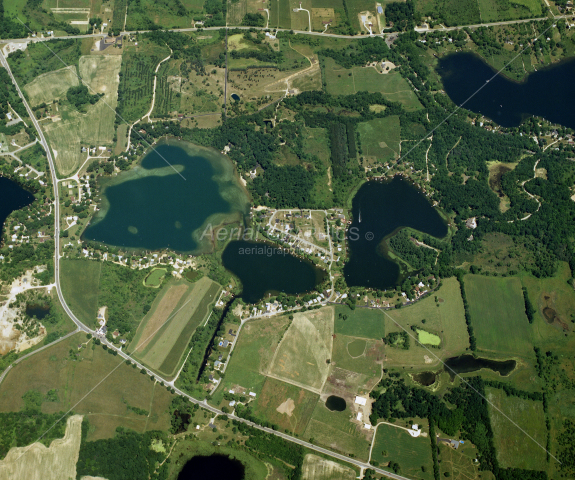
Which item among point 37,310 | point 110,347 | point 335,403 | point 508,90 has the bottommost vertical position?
point 335,403

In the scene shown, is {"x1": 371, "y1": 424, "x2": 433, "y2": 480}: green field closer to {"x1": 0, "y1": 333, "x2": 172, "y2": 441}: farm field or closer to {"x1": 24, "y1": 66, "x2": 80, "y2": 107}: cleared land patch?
{"x1": 0, "y1": 333, "x2": 172, "y2": 441}: farm field

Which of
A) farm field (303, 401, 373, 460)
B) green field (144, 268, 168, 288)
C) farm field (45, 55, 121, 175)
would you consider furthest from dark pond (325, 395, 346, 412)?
farm field (45, 55, 121, 175)

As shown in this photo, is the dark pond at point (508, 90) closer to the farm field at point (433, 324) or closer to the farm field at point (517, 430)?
the farm field at point (433, 324)

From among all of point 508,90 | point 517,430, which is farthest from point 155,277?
point 508,90

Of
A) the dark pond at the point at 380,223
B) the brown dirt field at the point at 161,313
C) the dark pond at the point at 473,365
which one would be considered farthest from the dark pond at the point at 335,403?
the brown dirt field at the point at 161,313

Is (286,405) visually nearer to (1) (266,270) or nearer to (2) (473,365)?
(1) (266,270)

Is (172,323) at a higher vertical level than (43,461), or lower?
higher
